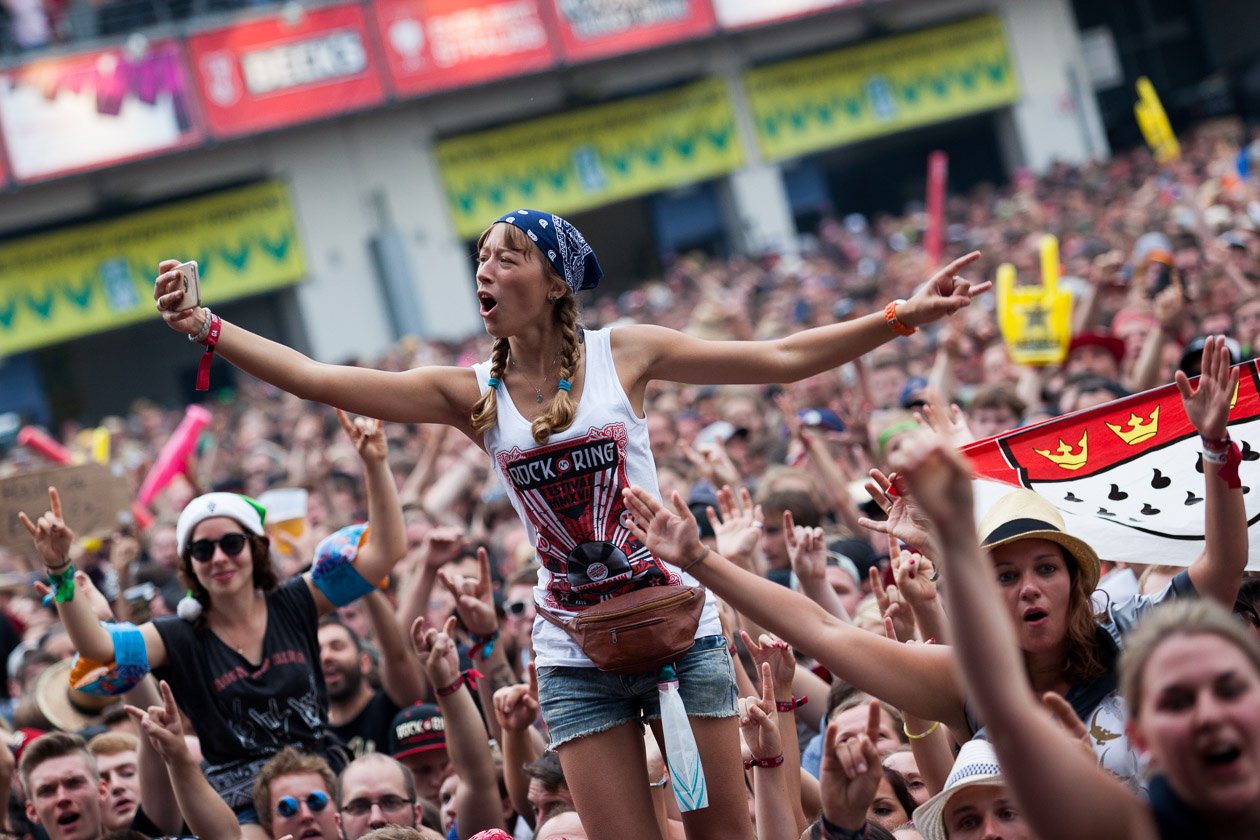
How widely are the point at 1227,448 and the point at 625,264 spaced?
2580 cm

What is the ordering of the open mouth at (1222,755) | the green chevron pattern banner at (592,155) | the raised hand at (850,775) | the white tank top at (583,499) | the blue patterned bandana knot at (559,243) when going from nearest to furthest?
1. the open mouth at (1222,755)
2. the raised hand at (850,775)
3. the white tank top at (583,499)
4. the blue patterned bandana knot at (559,243)
5. the green chevron pattern banner at (592,155)

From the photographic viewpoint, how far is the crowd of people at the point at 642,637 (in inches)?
88.2

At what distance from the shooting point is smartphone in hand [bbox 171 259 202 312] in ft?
12.4

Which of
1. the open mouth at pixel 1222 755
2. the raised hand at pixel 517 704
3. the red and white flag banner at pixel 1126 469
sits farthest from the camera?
the raised hand at pixel 517 704

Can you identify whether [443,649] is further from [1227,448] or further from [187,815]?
[1227,448]

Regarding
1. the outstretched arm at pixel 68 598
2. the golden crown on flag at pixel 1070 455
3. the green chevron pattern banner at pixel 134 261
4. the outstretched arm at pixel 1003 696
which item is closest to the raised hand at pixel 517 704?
the outstretched arm at pixel 68 598

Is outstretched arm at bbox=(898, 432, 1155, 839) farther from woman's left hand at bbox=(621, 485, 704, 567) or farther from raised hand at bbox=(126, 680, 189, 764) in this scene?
raised hand at bbox=(126, 680, 189, 764)

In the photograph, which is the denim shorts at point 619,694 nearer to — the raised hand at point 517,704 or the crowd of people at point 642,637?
the crowd of people at point 642,637

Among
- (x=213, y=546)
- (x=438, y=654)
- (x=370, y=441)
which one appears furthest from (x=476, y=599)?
(x=213, y=546)

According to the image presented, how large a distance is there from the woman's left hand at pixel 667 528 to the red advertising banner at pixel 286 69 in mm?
20355

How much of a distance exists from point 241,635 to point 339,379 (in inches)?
65.6

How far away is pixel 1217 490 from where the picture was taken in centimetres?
362

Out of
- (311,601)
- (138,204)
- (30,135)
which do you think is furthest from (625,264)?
(311,601)

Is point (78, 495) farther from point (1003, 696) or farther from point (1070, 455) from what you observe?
point (1003, 696)
